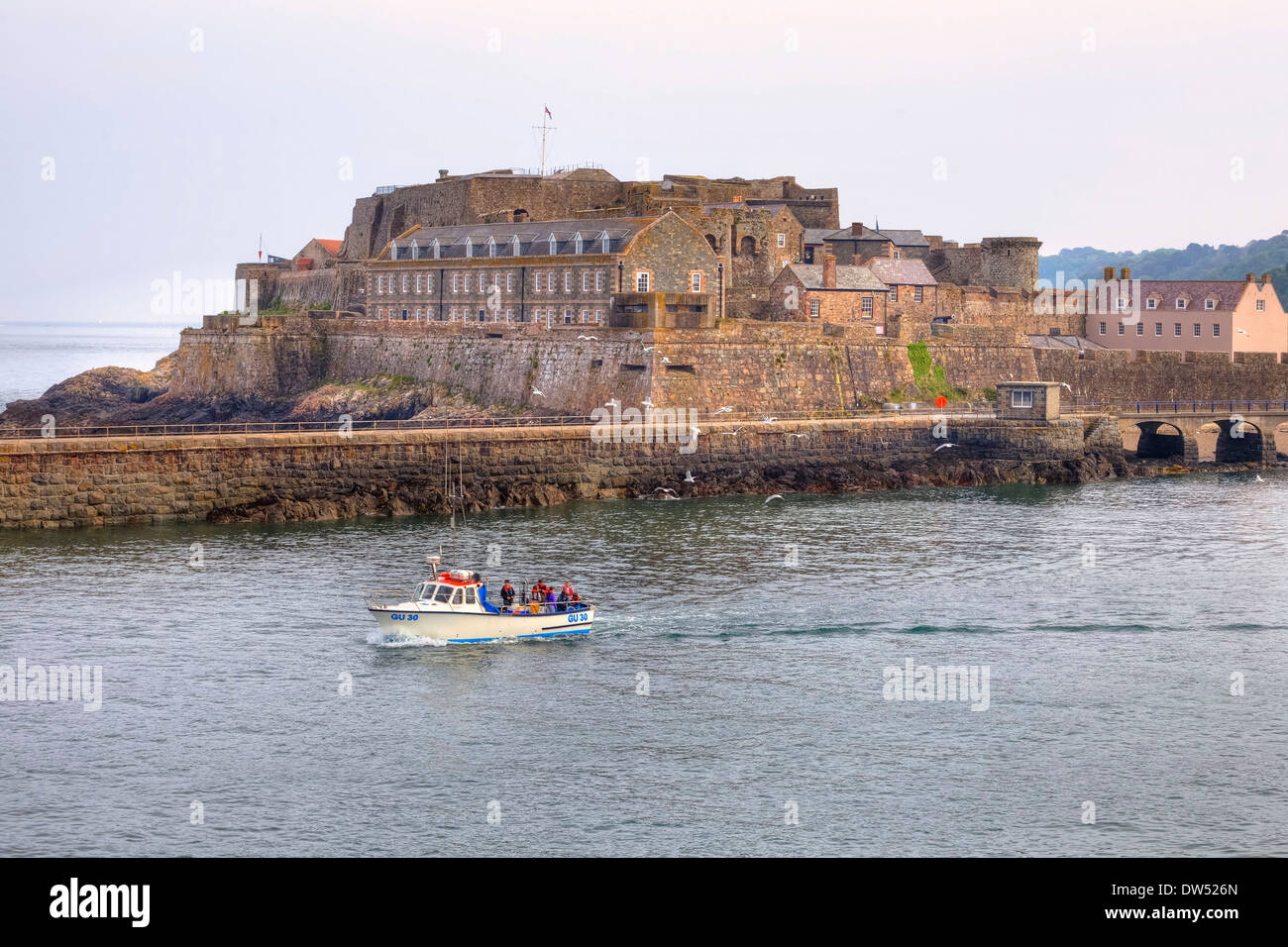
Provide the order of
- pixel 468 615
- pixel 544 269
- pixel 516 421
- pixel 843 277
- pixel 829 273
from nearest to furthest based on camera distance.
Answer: pixel 468 615 → pixel 516 421 → pixel 544 269 → pixel 829 273 → pixel 843 277

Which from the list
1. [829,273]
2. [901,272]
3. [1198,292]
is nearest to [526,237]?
[829,273]

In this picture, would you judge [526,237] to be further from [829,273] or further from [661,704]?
[661,704]

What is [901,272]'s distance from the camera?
90.4m

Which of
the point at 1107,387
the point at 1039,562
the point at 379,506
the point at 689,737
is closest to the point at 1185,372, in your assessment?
the point at 1107,387

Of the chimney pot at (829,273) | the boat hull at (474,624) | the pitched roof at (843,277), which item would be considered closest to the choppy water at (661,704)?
the boat hull at (474,624)

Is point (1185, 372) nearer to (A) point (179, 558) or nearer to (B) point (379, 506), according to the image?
(B) point (379, 506)

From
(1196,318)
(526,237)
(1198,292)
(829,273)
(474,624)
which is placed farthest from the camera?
(1198,292)

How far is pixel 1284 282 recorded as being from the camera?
158 metres

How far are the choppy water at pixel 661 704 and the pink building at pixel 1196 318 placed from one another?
4538cm

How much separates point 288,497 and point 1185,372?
176 feet

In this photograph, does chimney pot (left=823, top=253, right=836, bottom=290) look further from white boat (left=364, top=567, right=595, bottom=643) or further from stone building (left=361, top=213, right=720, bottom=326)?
white boat (left=364, top=567, right=595, bottom=643)

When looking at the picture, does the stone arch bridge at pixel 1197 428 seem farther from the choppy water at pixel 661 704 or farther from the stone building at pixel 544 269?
the choppy water at pixel 661 704

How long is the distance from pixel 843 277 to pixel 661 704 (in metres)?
55.3

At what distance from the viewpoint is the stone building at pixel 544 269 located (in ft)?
245
